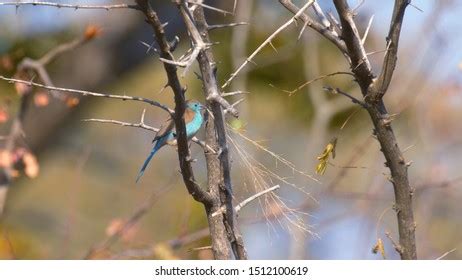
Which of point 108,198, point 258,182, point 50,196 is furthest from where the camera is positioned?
point 50,196

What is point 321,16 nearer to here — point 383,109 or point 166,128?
point 383,109

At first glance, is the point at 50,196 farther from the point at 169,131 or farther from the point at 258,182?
the point at 258,182

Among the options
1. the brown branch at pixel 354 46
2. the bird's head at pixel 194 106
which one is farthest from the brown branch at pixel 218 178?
the bird's head at pixel 194 106

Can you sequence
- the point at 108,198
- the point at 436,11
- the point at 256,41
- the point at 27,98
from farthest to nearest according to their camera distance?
the point at 108,198
the point at 256,41
the point at 27,98
the point at 436,11

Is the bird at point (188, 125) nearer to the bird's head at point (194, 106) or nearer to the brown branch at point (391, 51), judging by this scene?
the bird's head at point (194, 106)

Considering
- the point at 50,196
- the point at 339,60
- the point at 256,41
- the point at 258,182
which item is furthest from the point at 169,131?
the point at 50,196
